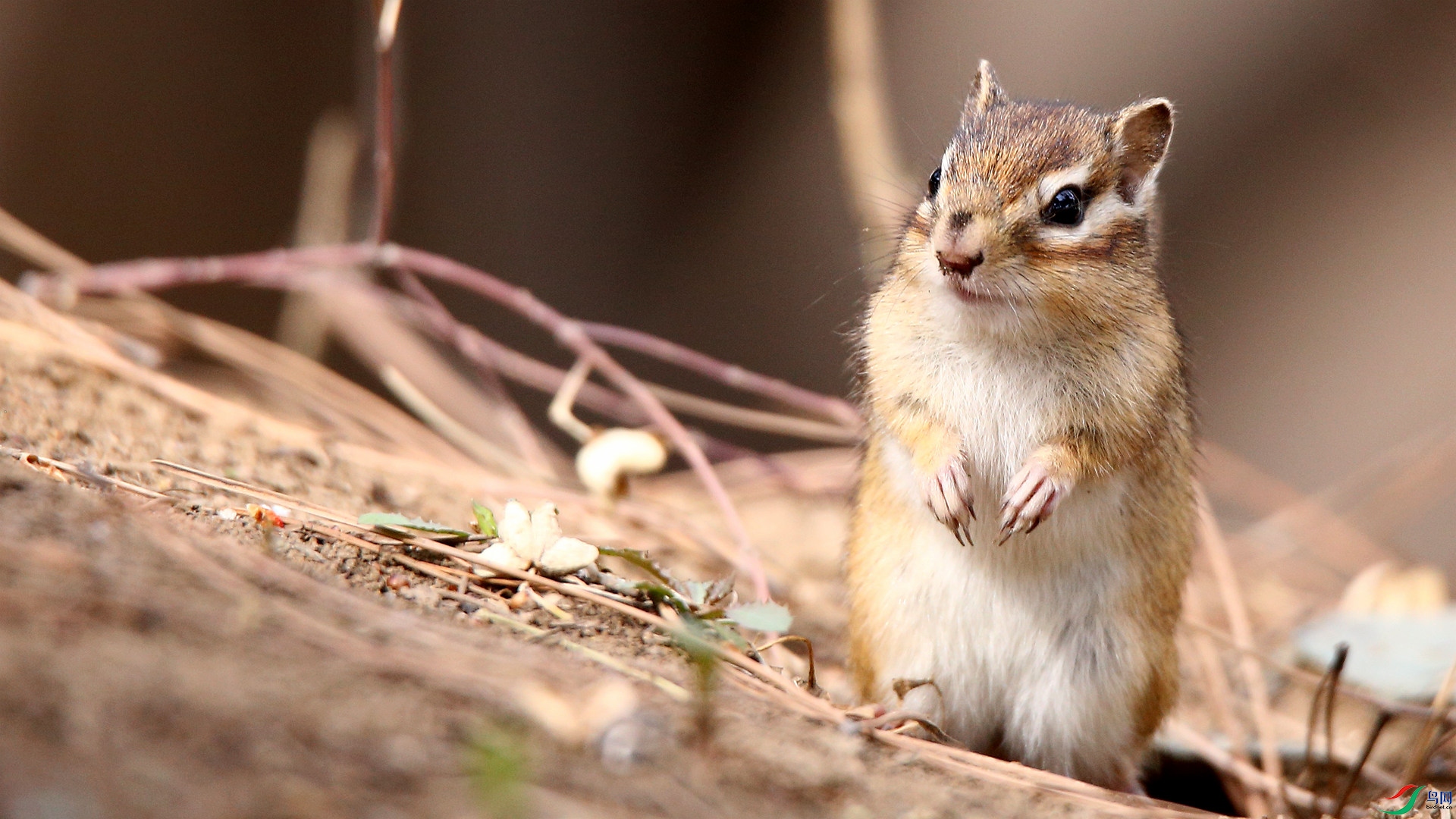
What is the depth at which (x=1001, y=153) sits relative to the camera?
212 centimetres

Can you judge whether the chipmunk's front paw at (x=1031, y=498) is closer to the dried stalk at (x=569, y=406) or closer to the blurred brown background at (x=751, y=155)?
the dried stalk at (x=569, y=406)

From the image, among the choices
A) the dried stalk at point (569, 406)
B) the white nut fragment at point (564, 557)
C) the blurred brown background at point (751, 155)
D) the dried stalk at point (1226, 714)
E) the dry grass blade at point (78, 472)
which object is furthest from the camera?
the blurred brown background at point (751, 155)

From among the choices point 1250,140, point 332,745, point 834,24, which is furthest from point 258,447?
point 1250,140

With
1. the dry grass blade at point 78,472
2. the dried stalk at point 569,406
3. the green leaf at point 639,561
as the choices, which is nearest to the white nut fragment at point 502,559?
the green leaf at point 639,561

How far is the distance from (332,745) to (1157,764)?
204 centimetres

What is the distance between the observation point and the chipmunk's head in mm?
2023

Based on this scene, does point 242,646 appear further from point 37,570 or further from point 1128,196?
point 1128,196

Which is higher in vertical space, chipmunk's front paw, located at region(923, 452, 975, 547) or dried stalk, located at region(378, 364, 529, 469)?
dried stalk, located at region(378, 364, 529, 469)

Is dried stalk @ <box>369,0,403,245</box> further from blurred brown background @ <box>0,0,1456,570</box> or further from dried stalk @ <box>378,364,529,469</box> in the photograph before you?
blurred brown background @ <box>0,0,1456,570</box>

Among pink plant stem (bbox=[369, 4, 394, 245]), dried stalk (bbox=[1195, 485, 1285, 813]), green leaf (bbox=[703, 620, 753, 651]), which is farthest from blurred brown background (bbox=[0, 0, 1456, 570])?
green leaf (bbox=[703, 620, 753, 651])

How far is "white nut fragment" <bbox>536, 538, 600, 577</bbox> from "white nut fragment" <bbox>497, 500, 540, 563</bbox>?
0.02 m

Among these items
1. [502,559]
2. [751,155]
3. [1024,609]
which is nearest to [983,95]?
[1024,609]

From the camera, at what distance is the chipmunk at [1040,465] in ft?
6.88

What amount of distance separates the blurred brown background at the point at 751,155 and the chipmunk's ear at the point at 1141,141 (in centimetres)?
248
